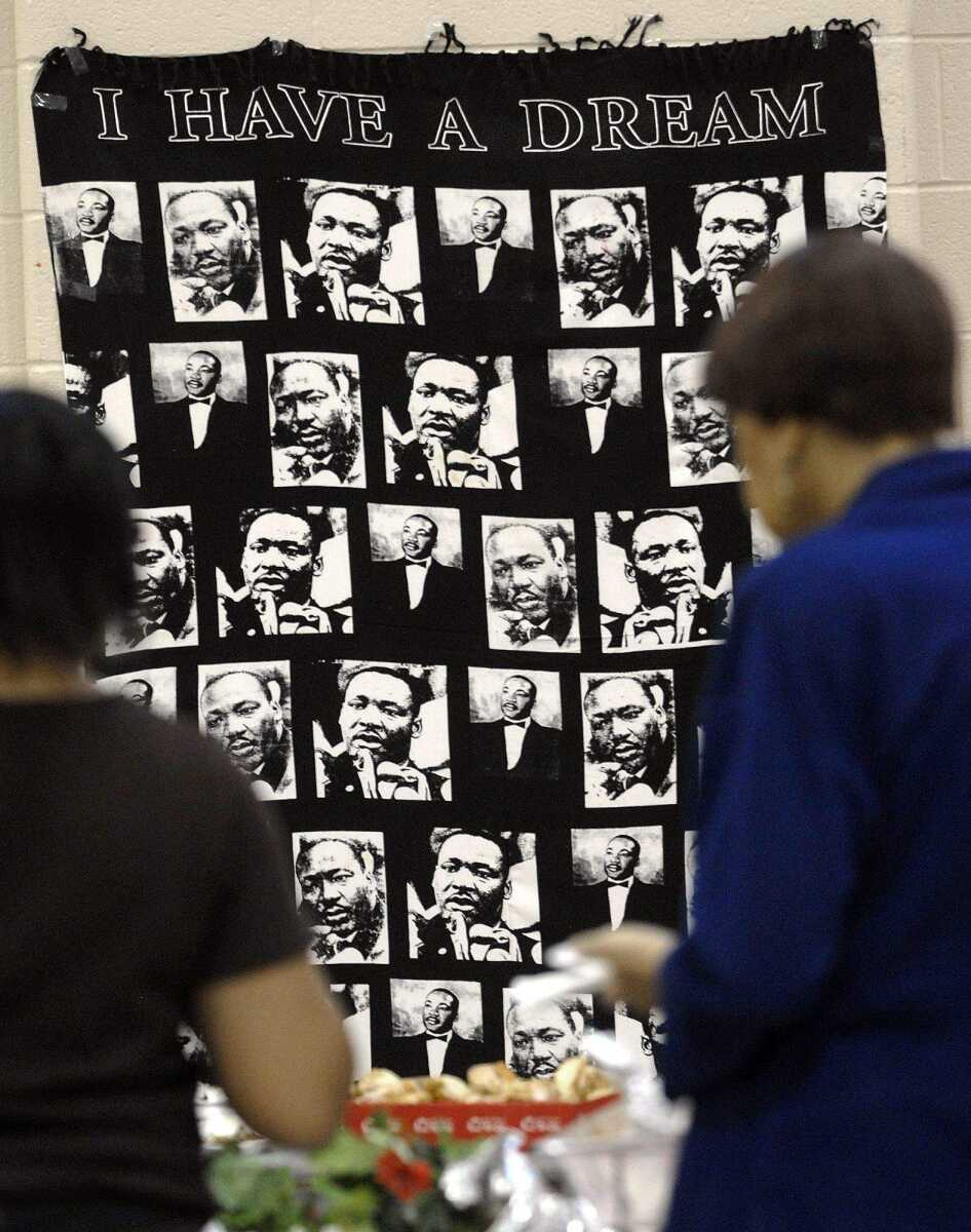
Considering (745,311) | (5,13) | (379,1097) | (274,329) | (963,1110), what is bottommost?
(379,1097)

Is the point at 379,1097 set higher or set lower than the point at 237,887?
lower

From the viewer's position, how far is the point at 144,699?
8.89 feet

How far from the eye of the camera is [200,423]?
2.69 metres

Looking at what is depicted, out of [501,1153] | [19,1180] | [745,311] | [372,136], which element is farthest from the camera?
[372,136]

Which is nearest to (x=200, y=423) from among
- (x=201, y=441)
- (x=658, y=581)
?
(x=201, y=441)

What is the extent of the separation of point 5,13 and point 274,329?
68cm

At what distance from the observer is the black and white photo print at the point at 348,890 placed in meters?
2.70

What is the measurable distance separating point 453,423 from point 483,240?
0.28 metres

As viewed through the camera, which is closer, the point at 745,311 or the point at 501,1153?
the point at 745,311

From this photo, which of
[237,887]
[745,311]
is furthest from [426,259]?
[237,887]

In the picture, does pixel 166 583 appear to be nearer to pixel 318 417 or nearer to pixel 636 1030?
pixel 318 417

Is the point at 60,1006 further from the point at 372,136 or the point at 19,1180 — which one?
the point at 372,136

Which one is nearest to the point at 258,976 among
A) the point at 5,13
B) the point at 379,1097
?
the point at 379,1097

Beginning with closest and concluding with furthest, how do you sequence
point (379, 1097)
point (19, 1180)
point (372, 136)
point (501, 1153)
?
point (19, 1180) < point (501, 1153) < point (379, 1097) < point (372, 136)
